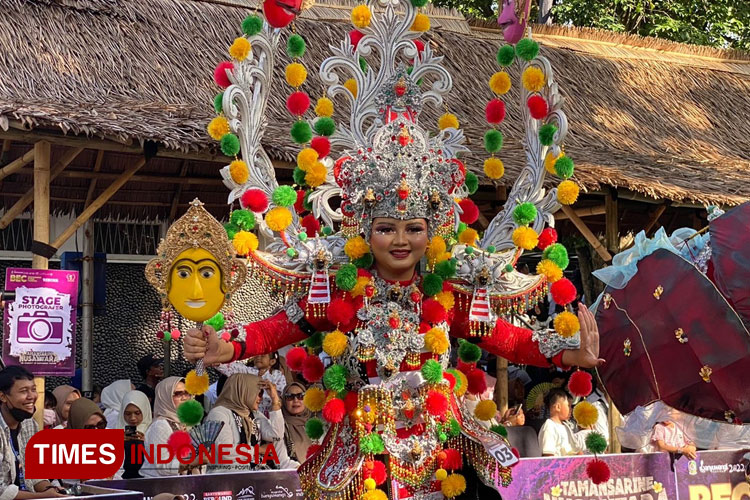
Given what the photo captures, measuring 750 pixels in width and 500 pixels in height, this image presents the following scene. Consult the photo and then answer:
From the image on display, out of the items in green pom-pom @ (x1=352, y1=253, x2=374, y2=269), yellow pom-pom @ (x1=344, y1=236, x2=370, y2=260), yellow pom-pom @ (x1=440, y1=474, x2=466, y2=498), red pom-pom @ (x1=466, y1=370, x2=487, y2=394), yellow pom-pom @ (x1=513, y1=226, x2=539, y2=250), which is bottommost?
yellow pom-pom @ (x1=440, y1=474, x2=466, y2=498)

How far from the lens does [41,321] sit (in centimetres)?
746

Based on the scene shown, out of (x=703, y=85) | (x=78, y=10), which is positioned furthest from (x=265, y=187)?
(x=703, y=85)

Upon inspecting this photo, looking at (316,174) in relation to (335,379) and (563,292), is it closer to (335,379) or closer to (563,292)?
(335,379)

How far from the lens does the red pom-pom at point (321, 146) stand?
193 inches

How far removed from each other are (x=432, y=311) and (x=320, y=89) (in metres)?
6.02

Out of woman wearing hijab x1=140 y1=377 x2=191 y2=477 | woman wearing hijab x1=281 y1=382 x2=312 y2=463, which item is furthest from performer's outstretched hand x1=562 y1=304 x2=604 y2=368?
woman wearing hijab x1=281 y1=382 x2=312 y2=463

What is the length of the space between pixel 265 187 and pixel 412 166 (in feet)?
2.18

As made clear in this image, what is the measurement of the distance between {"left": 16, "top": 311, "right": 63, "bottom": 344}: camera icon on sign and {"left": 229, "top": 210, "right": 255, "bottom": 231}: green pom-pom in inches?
131

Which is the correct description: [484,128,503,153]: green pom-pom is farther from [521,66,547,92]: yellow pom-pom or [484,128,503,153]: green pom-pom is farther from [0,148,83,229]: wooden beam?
[0,148,83,229]: wooden beam

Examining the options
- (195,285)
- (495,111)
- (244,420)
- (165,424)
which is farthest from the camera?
(244,420)

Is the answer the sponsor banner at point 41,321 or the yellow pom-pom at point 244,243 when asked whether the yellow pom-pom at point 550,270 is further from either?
the sponsor banner at point 41,321

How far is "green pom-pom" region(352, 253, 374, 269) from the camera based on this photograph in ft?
15.2

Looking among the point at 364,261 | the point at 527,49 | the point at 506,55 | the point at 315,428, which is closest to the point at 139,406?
the point at 315,428

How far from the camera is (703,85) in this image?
44.3 feet
